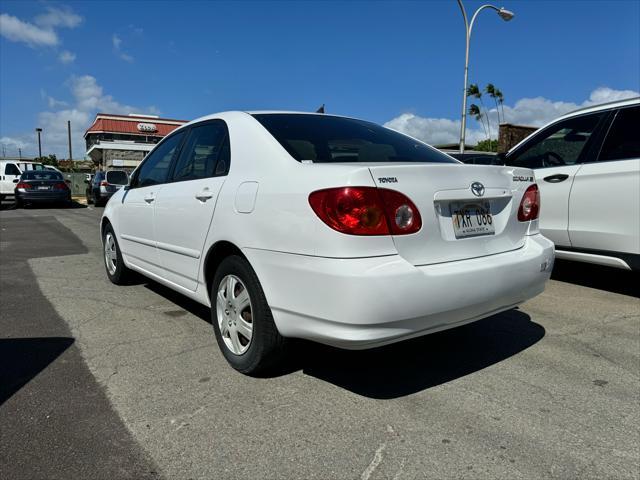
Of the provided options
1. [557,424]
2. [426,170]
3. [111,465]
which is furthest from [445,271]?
[111,465]

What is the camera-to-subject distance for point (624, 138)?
466cm

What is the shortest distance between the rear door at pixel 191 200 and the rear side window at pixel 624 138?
11.7ft

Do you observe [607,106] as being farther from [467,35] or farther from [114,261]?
[467,35]

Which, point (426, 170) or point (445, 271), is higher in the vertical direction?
point (426, 170)

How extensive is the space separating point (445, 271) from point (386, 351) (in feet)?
3.73

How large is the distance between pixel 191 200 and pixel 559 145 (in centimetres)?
399

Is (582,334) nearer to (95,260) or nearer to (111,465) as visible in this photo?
(111,465)

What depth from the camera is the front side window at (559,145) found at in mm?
5055

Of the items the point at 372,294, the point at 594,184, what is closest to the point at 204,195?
the point at 372,294

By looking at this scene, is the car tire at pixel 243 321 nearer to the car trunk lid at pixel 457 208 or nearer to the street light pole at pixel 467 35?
the car trunk lid at pixel 457 208

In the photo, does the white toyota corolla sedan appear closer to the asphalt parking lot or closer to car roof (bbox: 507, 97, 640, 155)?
the asphalt parking lot

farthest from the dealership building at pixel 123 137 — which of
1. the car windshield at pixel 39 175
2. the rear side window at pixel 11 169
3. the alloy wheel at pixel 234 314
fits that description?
the alloy wheel at pixel 234 314

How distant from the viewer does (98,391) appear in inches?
114

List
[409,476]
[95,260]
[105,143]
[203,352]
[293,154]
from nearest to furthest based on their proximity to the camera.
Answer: [409,476] → [293,154] → [203,352] → [95,260] → [105,143]
